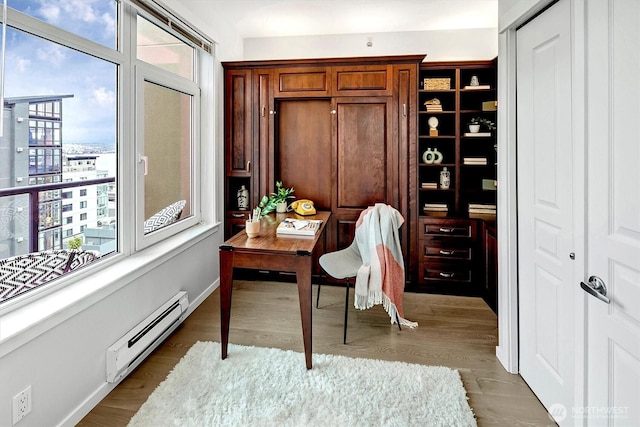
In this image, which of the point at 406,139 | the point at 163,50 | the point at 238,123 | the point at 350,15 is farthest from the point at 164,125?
the point at 406,139

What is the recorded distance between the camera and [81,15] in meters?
1.91

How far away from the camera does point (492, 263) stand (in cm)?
311

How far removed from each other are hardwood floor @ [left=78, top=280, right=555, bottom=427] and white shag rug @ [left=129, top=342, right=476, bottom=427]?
0.12 meters

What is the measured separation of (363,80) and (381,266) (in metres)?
1.92

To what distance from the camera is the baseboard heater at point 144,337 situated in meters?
1.94

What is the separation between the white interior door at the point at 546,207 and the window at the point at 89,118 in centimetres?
239

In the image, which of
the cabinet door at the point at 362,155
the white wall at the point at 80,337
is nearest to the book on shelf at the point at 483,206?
the cabinet door at the point at 362,155

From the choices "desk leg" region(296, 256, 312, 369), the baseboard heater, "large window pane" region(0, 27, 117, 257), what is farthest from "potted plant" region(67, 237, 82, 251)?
"desk leg" region(296, 256, 312, 369)

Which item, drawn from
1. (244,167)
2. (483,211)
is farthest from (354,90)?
(483,211)

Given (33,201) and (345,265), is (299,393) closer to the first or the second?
(345,265)

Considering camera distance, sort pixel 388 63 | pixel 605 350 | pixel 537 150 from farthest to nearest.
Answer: pixel 388 63 → pixel 537 150 → pixel 605 350

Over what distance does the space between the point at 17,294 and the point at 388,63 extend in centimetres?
325

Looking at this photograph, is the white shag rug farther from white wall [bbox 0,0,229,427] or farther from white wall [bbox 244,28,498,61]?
white wall [bbox 244,28,498,61]

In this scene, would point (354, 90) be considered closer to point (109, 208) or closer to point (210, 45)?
point (210, 45)
